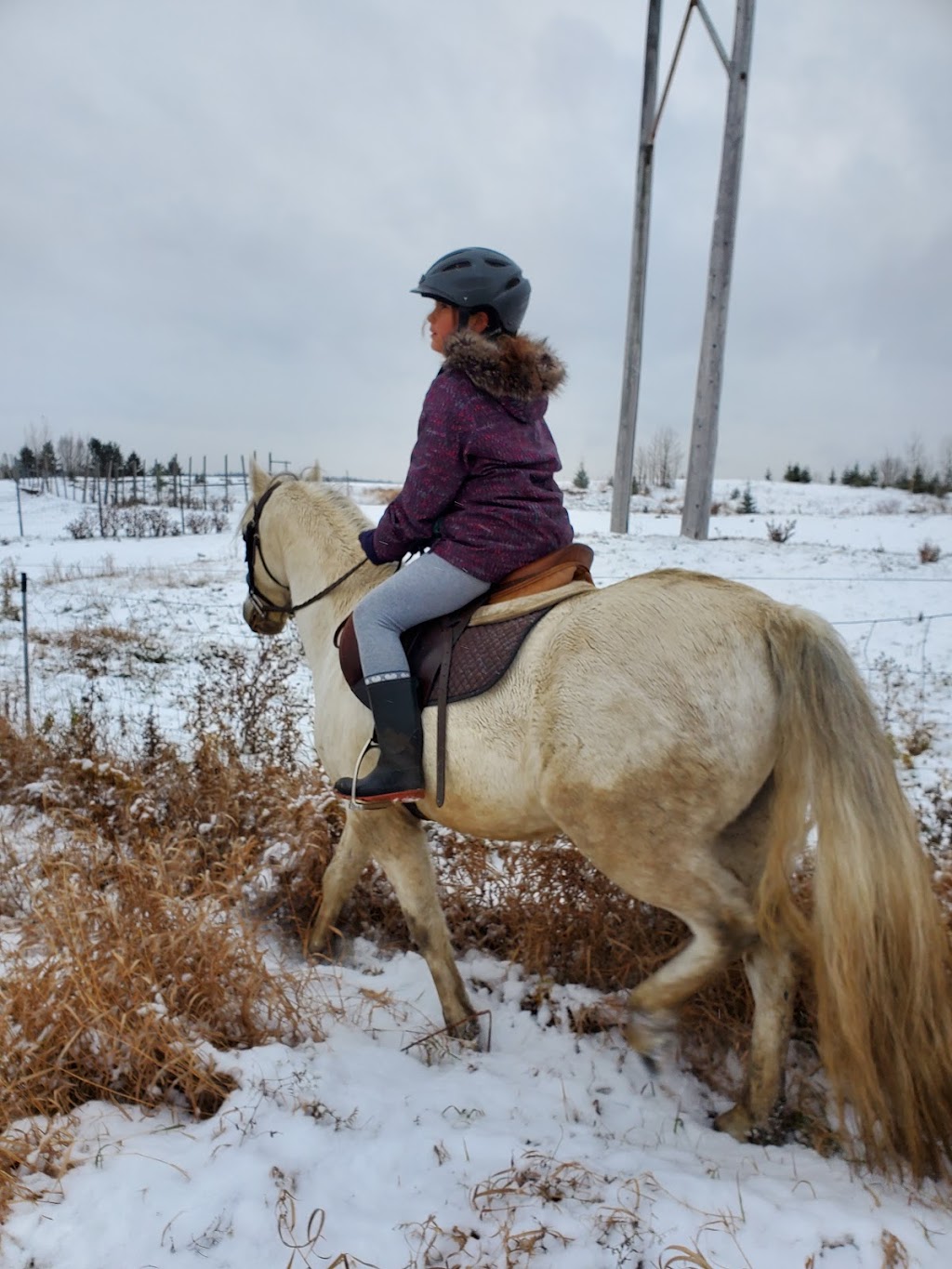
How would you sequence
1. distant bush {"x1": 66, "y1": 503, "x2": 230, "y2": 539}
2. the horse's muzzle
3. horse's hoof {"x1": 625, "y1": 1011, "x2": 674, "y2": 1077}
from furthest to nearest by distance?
distant bush {"x1": 66, "y1": 503, "x2": 230, "y2": 539}, the horse's muzzle, horse's hoof {"x1": 625, "y1": 1011, "x2": 674, "y2": 1077}

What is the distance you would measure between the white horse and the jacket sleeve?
593 mm

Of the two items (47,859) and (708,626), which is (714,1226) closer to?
(708,626)

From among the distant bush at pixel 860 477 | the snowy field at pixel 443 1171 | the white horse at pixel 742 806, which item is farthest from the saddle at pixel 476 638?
the distant bush at pixel 860 477

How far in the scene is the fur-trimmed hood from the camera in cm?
250

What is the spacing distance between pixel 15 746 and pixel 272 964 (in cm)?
282

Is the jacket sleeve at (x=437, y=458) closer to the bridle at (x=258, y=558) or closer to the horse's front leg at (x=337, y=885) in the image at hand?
the bridle at (x=258, y=558)

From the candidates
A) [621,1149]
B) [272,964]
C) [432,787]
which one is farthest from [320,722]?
[621,1149]

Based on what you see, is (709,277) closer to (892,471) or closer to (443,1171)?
(443,1171)

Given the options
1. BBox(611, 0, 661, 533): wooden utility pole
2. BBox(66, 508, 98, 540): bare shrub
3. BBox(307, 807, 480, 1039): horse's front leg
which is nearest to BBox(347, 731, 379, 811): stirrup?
BBox(307, 807, 480, 1039): horse's front leg

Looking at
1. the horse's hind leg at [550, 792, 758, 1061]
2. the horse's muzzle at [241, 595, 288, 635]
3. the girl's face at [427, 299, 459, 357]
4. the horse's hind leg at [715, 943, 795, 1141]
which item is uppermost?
the girl's face at [427, 299, 459, 357]

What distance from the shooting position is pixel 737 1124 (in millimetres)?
2510

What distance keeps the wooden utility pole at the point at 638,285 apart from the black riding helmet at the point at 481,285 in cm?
993

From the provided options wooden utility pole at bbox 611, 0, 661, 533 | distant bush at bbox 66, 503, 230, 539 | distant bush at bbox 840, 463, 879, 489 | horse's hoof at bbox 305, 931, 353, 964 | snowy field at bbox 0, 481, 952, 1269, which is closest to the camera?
snowy field at bbox 0, 481, 952, 1269

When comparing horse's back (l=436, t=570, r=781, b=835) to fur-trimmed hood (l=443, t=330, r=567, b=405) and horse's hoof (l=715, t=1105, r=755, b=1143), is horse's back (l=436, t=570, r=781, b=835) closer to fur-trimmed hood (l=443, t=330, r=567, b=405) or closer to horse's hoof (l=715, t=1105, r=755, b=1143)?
fur-trimmed hood (l=443, t=330, r=567, b=405)
